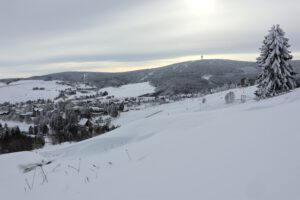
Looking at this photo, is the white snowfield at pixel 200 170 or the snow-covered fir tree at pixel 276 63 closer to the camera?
the white snowfield at pixel 200 170

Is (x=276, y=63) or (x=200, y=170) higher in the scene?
(x=276, y=63)

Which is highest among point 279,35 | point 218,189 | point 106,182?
point 279,35

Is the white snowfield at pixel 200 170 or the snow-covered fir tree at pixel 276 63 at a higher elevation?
the snow-covered fir tree at pixel 276 63

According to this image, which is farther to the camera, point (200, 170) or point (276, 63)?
point (276, 63)

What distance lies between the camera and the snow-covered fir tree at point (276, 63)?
3183cm

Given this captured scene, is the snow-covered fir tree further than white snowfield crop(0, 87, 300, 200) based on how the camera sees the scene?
Yes

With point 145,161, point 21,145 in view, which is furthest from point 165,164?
point 21,145

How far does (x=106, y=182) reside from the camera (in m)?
6.64

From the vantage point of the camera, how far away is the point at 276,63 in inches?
1256

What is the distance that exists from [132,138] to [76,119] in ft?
357

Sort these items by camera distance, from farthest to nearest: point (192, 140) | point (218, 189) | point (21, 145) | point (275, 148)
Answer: point (21, 145) < point (192, 140) < point (275, 148) < point (218, 189)

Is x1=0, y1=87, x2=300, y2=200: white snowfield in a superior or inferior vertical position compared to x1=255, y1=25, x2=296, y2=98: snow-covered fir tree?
inferior

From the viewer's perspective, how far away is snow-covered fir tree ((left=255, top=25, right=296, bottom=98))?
104ft

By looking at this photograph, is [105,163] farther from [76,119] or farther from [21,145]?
[76,119]
